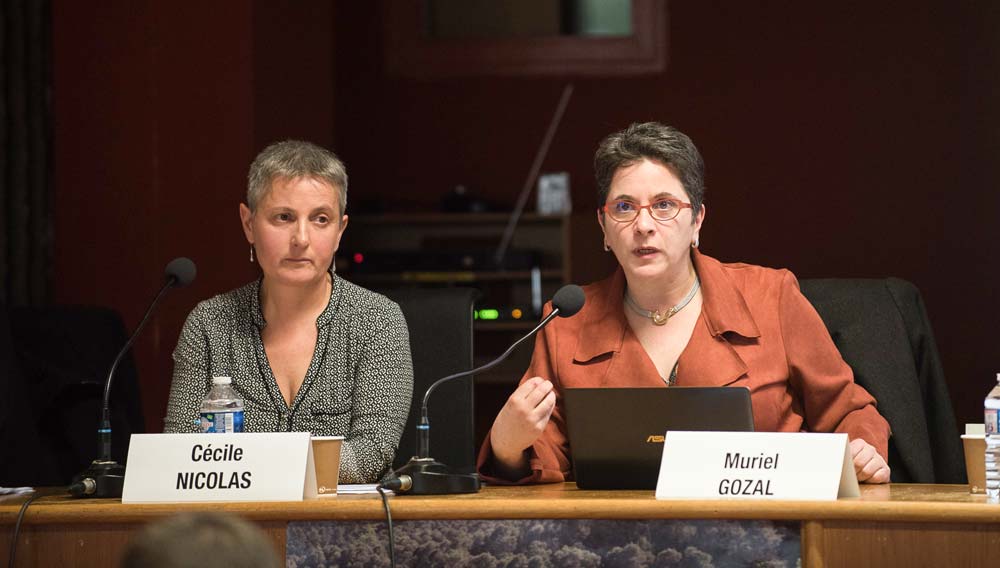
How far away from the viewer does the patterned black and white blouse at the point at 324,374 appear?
89.1 inches

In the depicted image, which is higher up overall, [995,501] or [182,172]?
[182,172]

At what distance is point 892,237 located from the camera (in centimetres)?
534

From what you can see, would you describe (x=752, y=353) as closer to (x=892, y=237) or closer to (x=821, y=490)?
(x=821, y=490)

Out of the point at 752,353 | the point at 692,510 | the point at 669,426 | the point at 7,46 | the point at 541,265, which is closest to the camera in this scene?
the point at 692,510

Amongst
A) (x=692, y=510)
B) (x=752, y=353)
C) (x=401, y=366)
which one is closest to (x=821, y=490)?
(x=692, y=510)

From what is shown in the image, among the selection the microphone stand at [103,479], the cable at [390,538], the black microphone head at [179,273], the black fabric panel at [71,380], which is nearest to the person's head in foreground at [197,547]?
the cable at [390,538]

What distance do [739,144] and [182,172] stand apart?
242 centimetres

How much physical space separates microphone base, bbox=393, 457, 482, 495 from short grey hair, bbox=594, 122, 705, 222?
690mm

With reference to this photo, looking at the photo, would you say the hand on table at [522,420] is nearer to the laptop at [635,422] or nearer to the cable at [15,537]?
the laptop at [635,422]

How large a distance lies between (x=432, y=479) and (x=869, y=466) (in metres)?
0.71

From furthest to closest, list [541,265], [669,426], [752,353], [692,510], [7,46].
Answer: [541,265] < [7,46] < [752,353] < [669,426] < [692,510]

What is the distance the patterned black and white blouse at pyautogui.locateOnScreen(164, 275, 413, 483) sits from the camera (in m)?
2.26

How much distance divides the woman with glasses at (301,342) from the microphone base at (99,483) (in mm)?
316

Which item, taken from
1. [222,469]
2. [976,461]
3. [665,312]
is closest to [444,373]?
[665,312]
